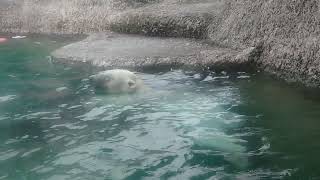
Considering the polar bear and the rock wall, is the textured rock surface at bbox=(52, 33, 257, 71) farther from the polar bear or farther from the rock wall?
the polar bear

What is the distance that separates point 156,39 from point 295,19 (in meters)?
4.49

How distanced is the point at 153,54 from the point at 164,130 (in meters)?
4.23

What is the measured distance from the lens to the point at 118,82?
8.20 metres

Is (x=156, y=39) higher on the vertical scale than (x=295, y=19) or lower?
lower

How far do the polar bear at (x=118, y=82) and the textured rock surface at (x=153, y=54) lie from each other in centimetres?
149

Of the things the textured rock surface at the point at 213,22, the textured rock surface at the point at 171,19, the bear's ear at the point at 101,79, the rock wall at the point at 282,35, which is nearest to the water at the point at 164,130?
the bear's ear at the point at 101,79

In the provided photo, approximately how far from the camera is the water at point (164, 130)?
516 centimetres

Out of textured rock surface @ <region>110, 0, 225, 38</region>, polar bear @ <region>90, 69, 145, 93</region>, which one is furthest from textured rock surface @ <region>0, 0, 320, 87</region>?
polar bear @ <region>90, 69, 145, 93</region>

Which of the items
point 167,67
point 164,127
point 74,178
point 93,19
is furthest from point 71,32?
point 74,178

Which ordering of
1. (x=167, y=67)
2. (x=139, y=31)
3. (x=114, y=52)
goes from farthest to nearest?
(x=139, y=31)
(x=114, y=52)
(x=167, y=67)

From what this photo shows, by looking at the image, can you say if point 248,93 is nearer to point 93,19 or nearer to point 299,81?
point 299,81

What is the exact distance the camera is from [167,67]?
9609 millimetres

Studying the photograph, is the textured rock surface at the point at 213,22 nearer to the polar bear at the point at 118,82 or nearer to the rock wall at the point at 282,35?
the rock wall at the point at 282,35

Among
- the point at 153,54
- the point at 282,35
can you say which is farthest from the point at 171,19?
the point at 282,35
